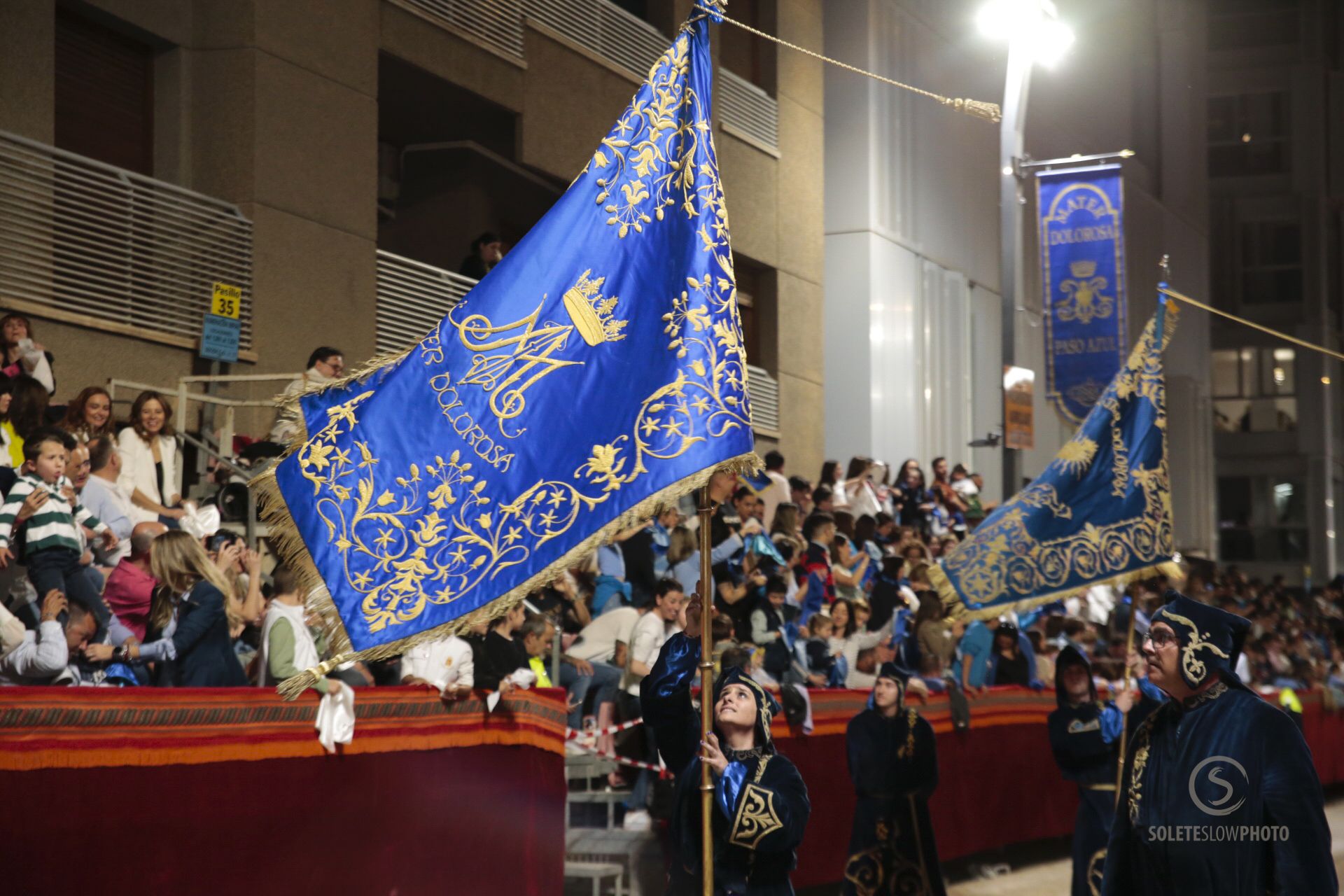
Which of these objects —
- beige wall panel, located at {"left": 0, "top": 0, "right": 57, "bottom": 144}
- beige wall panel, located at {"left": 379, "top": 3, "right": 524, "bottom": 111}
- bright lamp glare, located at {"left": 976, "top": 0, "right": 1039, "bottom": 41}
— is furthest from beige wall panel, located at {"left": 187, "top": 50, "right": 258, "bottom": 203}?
bright lamp glare, located at {"left": 976, "top": 0, "right": 1039, "bottom": 41}

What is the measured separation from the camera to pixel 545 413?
5113 millimetres

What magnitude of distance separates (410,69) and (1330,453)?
36.8 metres

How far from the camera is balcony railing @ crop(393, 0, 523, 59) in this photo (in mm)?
15688

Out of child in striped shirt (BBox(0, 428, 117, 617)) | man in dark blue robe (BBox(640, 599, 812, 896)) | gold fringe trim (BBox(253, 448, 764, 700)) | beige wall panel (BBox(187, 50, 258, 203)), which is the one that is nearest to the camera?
gold fringe trim (BBox(253, 448, 764, 700))

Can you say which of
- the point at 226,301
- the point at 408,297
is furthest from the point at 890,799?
the point at 408,297

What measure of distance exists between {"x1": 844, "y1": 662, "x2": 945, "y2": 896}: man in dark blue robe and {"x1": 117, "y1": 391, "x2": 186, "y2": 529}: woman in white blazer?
447cm

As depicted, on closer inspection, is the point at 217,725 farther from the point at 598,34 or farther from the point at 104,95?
the point at 598,34

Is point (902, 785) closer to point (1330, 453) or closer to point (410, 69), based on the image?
point (410, 69)

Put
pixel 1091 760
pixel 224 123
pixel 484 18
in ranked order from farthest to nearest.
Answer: pixel 484 18
pixel 224 123
pixel 1091 760

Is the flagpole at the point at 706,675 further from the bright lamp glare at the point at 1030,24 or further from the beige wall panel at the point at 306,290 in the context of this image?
the bright lamp glare at the point at 1030,24

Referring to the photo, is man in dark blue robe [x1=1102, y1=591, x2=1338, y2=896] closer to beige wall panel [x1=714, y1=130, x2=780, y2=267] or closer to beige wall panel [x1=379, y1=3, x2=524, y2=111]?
beige wall panel [x1=379, y1=3, x2=524, y2=111]

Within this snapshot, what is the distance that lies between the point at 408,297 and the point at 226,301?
3.33m

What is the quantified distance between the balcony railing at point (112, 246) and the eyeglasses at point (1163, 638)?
8.67 m

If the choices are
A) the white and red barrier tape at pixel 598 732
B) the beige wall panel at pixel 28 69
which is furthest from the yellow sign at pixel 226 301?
the white and red barrier tape at pixel 598 732
